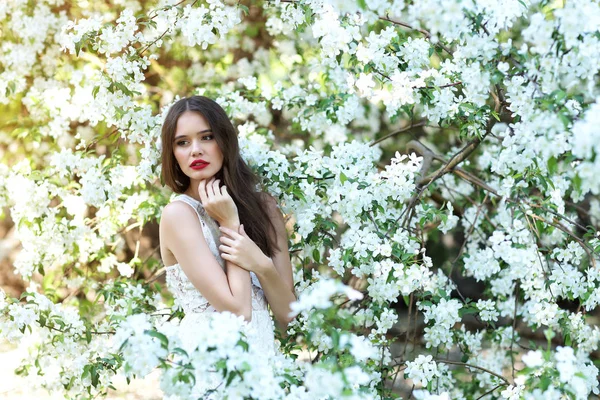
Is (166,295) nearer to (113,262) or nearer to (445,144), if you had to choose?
(113,262)

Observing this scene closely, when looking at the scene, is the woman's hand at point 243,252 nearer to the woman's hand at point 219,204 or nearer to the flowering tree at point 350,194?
Answer: the woman's hand at point 219,204

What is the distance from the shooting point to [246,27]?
4.86m

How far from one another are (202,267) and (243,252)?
14 centimetres

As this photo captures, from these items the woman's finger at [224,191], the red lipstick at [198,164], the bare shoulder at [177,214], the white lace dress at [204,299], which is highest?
the red lipstick at [198,164]

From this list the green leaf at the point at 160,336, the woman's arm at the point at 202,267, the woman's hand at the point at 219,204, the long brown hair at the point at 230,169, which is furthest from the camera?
the long brown hair at the point at 230,169

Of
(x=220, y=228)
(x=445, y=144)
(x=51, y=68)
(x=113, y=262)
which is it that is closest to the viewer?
(x=220, y=228)

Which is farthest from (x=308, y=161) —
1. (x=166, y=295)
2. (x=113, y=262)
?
(x=166, y=295)

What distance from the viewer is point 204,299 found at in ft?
8.38

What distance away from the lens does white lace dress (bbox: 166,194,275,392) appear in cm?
255

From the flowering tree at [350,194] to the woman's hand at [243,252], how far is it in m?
0.22

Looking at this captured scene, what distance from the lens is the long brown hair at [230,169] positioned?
2.67 metres

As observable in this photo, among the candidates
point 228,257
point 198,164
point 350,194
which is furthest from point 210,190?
point 350,194

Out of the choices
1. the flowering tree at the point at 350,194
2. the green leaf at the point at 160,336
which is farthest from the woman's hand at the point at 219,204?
the green leaf at the point at 160,336

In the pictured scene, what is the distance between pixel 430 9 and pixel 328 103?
1388 millimetres
